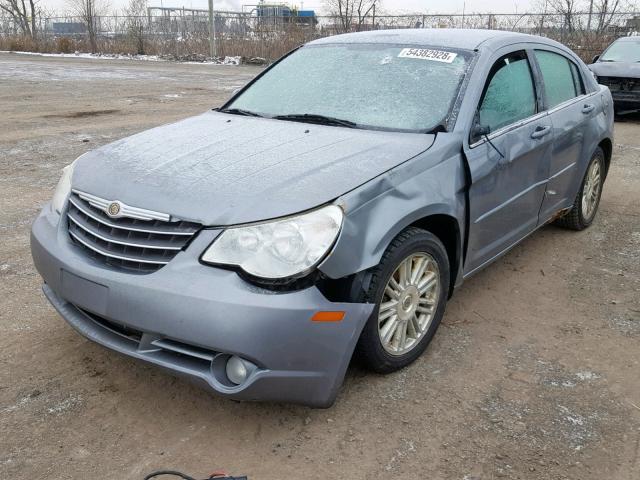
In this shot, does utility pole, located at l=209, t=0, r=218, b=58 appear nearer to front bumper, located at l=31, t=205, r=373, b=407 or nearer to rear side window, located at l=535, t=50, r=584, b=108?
rear side window, located at l=535, t=50, r=584, b=108

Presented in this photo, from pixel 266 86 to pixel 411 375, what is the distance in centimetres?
220

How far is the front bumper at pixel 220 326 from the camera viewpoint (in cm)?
239

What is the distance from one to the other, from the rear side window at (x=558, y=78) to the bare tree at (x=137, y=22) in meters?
28.4

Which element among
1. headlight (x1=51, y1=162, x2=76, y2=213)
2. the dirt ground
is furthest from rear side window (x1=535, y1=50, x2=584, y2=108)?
headlight (x1=51, y1=162, x2=76, y2=213)

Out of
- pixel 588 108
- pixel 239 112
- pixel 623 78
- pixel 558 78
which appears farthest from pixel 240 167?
pixel 623 78

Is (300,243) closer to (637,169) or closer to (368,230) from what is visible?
(368,230)

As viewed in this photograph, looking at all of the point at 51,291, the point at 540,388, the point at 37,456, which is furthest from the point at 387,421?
the point at 51,291

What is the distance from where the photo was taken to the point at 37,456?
8.28ft

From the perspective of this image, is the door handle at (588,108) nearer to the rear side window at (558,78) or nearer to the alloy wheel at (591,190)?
the rear side window at (558,78)

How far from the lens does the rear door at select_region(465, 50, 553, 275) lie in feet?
11.4

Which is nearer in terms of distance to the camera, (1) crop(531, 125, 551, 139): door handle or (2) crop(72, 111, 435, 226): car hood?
(2) crop(72, 111, 435, 226): car hood

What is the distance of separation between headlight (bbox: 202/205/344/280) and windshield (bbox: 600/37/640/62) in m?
11.6

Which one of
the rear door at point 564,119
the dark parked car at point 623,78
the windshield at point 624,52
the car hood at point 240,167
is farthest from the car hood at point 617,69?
the car hood at point 240,167

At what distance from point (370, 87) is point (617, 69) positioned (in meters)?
9.59
